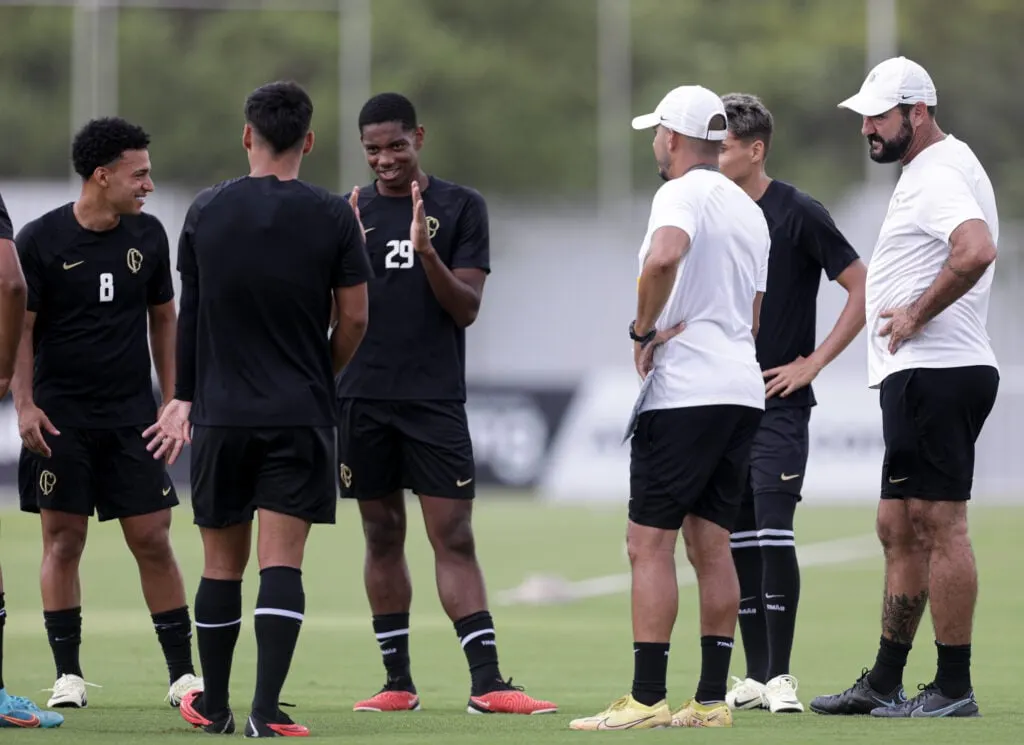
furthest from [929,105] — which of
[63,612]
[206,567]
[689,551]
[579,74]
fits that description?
[579,74]

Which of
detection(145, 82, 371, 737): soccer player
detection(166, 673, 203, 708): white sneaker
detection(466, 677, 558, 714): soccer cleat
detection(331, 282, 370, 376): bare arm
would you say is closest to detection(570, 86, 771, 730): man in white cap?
detection(466, 677, 558, 714): soccer cleat

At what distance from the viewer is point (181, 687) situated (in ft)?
27.9

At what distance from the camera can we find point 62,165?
40.7m

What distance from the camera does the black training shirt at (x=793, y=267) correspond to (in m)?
8.89

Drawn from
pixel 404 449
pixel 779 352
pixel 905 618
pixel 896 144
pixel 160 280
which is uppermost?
pixel 896 144

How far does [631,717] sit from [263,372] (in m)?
1.87

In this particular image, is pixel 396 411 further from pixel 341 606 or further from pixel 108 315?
pixel 341 606

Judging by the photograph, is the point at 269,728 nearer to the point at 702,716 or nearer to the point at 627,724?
the point at 627,724

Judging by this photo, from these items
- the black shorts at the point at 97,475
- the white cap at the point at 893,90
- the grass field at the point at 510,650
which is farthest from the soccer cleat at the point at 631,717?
the white cap at the point at 893,90

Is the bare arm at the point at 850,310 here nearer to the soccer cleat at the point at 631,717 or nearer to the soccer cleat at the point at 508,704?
the soccer cleat at the point at 508,704

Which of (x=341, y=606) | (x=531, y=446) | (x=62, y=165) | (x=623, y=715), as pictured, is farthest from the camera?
(x=62, y=165)

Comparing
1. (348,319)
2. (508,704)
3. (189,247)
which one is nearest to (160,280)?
(189,247)

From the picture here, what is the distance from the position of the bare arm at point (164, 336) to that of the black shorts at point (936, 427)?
317cm

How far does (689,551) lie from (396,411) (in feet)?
5.20
